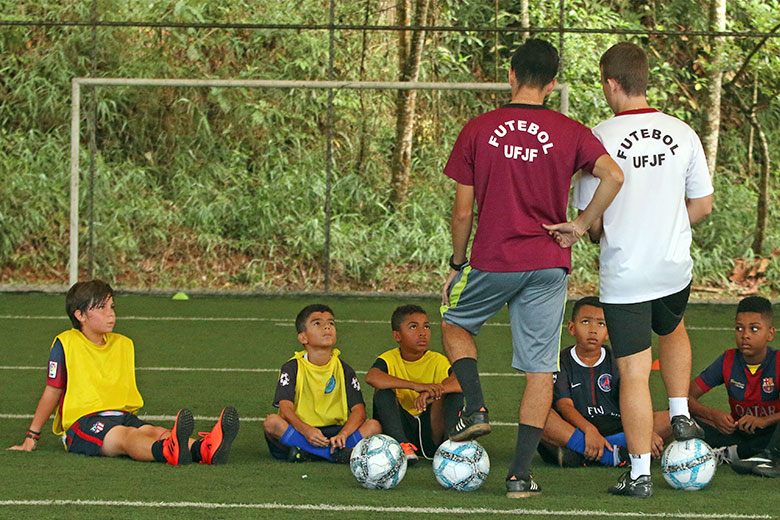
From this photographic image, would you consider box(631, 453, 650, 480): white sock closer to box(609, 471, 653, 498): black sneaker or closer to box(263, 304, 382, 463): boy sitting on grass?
box(609, 471, 653, 498): black sneaker

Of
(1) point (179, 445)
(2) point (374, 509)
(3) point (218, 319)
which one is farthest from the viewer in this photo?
(3) point (218, 319)

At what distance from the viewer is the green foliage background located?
13516 millimetres

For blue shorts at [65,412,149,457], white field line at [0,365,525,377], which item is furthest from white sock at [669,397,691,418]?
white field line at [0,365,525,377]

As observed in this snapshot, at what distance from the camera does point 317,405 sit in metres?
5.25

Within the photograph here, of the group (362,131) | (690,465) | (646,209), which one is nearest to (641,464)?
(690,465)

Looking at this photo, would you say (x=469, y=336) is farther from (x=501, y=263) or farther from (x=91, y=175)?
(x=91, y=175)

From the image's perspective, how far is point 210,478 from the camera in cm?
454

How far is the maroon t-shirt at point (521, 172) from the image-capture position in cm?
413

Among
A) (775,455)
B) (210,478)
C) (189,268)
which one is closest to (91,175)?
(189,268)

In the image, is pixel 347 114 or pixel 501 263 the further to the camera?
pixel 347 114

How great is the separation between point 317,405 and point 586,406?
50.1 inches

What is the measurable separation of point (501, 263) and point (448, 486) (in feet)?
3.01

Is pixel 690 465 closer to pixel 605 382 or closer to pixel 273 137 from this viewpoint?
pixel 605 382

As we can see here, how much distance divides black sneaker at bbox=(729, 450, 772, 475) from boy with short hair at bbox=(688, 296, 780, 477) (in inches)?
0.5
